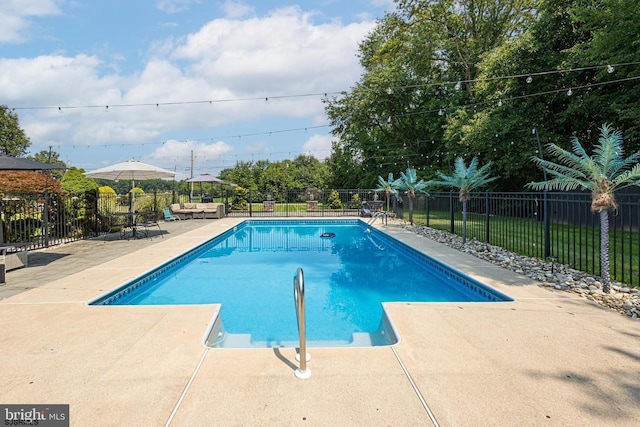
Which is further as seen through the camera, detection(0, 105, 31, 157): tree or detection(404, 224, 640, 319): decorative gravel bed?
detection(0, 105, 31, 157): tree

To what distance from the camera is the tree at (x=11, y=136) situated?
94.4ft

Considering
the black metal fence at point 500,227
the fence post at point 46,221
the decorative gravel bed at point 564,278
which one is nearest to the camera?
the decorative gravel bed at point 564,278

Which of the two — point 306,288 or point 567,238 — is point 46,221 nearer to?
point 306,288

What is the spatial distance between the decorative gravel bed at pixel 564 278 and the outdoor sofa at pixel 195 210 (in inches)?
446

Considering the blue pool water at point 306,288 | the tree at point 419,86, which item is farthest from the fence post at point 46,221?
the tree at point 419,86

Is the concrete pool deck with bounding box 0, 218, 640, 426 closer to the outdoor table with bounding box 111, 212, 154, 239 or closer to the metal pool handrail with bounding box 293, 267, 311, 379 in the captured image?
the metal pool handrail with bounding box 293, 267, 311, 379

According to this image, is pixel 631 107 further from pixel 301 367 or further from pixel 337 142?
pixel 337 142

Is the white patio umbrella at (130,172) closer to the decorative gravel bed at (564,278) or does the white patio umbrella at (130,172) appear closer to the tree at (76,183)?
the tree at (76,183)

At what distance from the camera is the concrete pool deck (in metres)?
1.99

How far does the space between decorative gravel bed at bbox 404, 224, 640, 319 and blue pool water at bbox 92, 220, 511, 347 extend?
0.91 metres

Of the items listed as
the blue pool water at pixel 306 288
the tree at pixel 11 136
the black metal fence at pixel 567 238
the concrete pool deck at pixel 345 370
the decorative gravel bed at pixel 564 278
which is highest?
the tree at pixel 11 136

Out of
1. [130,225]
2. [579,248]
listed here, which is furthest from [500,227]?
[130,225]

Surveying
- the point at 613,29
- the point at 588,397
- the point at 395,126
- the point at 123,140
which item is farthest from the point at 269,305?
the point at 395,126

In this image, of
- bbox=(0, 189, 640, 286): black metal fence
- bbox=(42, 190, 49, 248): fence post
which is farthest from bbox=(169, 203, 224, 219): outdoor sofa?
bbox=(42, 190, 49, 248): fence post
